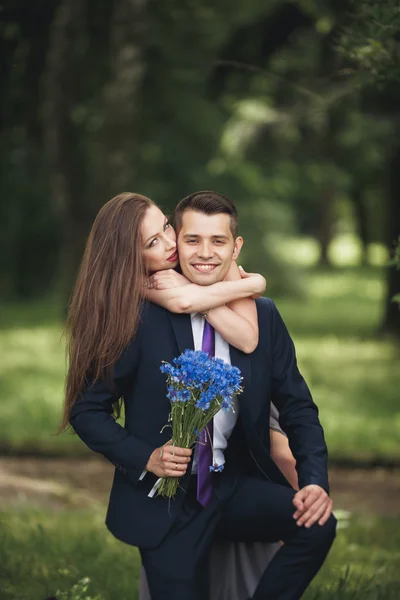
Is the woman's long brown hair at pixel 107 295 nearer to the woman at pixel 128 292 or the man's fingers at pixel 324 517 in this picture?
the woman at pixel 128 292

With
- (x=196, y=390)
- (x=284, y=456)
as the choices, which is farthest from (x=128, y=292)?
(x=284, y=456)

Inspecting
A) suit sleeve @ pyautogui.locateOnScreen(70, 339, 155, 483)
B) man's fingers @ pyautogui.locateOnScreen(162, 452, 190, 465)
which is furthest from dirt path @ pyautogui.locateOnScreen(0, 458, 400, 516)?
man's fingers @ pyautogui.locateOnScreen(162, 452, 190, 465)

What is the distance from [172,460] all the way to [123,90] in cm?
1121

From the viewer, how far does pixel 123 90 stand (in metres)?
14.1

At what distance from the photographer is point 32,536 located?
5.79 m

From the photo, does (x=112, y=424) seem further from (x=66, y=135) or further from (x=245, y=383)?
(x=66, y=135)

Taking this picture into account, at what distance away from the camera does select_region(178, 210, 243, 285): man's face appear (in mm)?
3645

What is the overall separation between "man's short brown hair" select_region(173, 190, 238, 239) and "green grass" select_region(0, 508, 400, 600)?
166 cm

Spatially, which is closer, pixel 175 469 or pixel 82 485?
pixel 175 469

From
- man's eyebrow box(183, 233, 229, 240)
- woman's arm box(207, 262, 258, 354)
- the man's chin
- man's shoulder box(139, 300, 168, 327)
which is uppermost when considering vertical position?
man's eyebrow box(183, 233, 229, 240)

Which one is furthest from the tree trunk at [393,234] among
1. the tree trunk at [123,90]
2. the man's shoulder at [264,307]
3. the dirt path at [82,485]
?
the man's shoulder at [264,307]

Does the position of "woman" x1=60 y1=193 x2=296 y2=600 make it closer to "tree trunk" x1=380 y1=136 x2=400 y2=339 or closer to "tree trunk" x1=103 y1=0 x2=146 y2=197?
"tree trunk" x1=103 y1=0 x2=146 y2=197

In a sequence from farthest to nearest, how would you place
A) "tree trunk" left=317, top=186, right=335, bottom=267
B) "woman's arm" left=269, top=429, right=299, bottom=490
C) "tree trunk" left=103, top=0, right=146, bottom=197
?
"tree trunk" left=317, top=186, right=335, bottom=267 < "tree trunk" left=103, top=0, right=146, bottom=197 < "woman's arm" left=269, top=429, right=299, bottom=490

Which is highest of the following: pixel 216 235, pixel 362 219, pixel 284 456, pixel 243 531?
pixel 362 219
